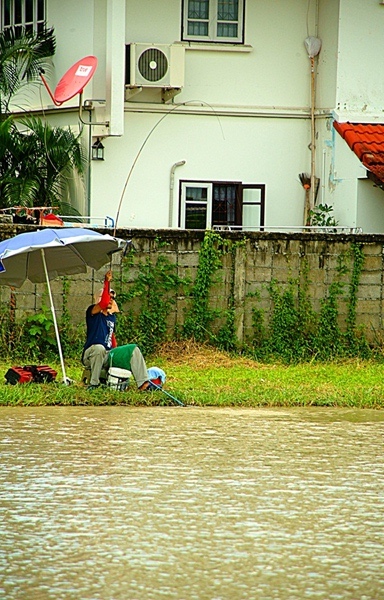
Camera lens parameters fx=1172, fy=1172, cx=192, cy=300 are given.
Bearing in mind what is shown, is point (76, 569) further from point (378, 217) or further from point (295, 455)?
point (378, 217)

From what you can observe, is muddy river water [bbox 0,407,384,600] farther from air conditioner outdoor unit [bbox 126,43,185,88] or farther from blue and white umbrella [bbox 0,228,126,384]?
air conditioner outdoor unit [bbox 126,43,185,88]

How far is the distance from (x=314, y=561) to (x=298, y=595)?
65 centimetres

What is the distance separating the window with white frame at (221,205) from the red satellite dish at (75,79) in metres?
2.89

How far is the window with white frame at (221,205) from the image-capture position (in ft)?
69.7

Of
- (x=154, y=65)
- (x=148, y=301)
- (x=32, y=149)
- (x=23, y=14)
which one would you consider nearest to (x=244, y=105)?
(x=154, y=65)

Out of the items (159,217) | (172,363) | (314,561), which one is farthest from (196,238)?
(314,561)

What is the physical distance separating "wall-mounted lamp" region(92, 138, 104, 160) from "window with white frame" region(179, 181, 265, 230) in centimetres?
164

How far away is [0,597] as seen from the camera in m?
6.12

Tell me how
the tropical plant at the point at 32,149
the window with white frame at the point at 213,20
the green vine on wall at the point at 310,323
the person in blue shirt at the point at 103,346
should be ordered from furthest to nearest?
the window with white frame at the point at 213,20
the tropical plant at the point at 32,149
the green vine on wall at the point at 310,323
the person in blue shirt at the point at 103,346

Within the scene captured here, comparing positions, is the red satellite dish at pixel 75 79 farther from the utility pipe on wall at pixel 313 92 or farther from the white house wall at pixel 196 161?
the utility pipe on wall at pixel 313 92

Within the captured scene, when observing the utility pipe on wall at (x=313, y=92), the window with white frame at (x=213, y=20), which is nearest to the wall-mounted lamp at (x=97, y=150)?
the window with white frame at (x=213, y=20)

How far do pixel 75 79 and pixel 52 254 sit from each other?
5.89 meters

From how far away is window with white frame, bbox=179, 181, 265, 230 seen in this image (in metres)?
21.2

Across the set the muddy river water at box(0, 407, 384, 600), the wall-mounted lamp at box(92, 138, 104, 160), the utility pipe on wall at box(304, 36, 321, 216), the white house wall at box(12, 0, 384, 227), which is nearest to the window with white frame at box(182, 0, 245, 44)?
the white house wall at box(12, 0, 384, 227)
